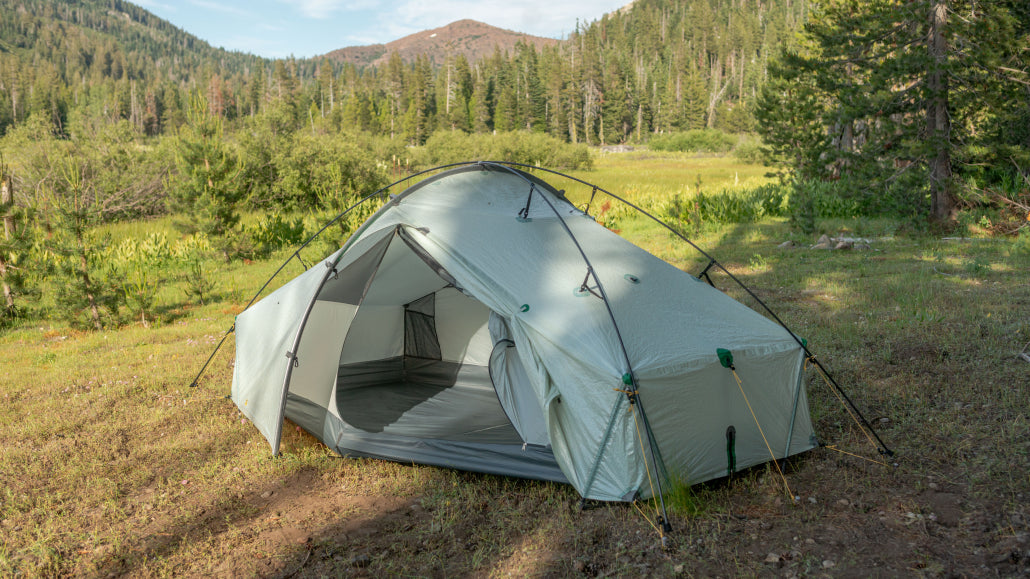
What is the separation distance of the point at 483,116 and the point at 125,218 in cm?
4930

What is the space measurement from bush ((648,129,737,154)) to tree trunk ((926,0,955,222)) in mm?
45249

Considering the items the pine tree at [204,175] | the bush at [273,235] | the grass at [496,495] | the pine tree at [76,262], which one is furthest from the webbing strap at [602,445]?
the bush at [273,235]

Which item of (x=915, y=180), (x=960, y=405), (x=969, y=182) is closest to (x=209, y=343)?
(x=960, y=405)

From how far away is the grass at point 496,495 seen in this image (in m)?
3.08

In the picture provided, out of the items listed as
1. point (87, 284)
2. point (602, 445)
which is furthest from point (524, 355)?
point (87, 284)

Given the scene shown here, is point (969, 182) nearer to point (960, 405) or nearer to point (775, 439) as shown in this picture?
point (960, 405)

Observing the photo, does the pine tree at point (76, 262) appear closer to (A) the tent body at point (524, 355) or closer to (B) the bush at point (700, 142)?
(A) the tent body at point (524, 355)

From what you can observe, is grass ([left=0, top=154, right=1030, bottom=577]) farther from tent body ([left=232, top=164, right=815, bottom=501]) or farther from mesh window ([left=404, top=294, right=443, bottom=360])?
mesh window ([left=404, top=294, right=443, bottom=360])

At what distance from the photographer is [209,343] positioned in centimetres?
748

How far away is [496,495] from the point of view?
3.79 m

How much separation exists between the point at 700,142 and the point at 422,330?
55.2 metres

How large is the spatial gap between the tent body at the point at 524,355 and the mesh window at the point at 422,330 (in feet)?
0.47

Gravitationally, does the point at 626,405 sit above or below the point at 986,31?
below

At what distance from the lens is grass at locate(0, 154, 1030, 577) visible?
3.08 metres
